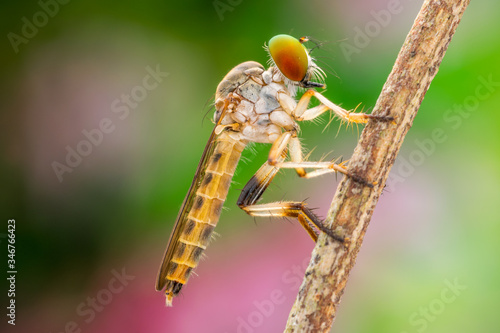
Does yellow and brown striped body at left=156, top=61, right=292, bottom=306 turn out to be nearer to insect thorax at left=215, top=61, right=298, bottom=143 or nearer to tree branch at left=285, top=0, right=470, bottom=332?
insect thorax at left=215, top=61, right=298, bottom=143

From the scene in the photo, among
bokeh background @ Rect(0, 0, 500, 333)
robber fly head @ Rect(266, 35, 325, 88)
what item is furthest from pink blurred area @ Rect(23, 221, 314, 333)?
robber fly head @ Rect(266, 35, 325, 88)

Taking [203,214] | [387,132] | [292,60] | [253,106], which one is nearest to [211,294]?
[203,214]

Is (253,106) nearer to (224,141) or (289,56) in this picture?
(224,141)

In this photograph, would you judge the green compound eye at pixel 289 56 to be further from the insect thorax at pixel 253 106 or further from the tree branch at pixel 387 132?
the tree branch at pixel 387 132

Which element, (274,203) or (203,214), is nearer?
(274,203)

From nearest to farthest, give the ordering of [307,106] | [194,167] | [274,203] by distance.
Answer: [274,203] < [307,106] < [194,167]

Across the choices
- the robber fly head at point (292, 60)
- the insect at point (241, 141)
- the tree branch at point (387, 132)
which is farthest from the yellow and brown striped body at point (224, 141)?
the tree branch at point (387, 132)

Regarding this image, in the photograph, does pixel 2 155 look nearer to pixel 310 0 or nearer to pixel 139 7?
pixel 139 7

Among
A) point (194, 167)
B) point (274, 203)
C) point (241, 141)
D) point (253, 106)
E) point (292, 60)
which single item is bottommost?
point (274, 203)
